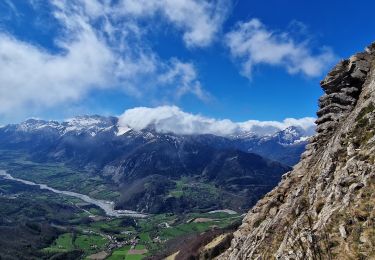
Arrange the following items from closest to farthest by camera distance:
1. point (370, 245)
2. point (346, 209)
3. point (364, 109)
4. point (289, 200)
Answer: point (370, 245), point (346, 209), point (364, 109), point (289, 200)

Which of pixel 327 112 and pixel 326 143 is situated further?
pixel 327 112

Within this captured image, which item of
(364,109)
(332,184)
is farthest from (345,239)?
(364,109)

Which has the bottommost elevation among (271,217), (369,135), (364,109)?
(271,217)

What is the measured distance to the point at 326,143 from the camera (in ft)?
224

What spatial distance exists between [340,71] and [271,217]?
26.8m

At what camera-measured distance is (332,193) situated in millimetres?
51312

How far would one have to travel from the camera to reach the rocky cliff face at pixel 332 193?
144ft

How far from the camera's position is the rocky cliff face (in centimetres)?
4384

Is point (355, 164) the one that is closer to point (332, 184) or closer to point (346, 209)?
point (332, 184)

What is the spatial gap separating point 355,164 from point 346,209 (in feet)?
23.7

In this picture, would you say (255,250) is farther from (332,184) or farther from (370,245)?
(370,245)

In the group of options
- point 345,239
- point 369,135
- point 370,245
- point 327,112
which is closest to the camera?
point 370,245

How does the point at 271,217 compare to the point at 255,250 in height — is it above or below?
above

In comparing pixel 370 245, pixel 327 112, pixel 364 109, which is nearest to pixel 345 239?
pixel 370 245
